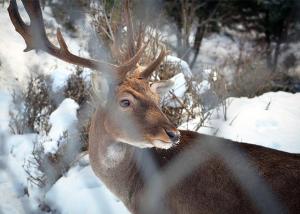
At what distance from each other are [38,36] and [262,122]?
2.89 m

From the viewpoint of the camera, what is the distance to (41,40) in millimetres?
3898

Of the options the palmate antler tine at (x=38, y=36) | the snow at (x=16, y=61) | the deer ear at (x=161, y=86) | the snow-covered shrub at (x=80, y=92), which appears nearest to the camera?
the palmate antler tine at (x=38, y=36)

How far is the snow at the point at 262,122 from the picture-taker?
5.13 meters

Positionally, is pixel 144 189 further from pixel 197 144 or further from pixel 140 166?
pixel 197 144

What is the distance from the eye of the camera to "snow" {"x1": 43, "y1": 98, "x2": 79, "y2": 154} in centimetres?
590

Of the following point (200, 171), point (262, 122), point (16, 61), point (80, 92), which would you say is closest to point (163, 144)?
point (200, 171)

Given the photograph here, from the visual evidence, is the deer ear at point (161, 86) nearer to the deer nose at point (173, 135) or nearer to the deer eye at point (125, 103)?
the deer eye at point (125, 103)

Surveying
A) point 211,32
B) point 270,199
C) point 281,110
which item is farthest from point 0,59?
point 211,32

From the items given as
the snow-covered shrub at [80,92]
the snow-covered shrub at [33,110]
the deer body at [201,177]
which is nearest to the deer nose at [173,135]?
the deer body at [201,177]

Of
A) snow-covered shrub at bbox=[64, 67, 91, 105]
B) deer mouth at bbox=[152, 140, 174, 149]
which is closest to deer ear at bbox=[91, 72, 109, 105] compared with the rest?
deer mouth at bbox=[152, 140, 174, 149]

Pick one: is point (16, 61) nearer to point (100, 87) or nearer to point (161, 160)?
point (100, 87)

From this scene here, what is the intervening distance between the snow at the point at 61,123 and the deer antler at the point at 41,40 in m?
2.19

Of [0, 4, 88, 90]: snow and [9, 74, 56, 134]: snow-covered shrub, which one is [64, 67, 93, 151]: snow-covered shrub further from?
[0, 4, 88, 90]: snow

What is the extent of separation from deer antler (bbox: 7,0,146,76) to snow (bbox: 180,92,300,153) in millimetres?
1872
